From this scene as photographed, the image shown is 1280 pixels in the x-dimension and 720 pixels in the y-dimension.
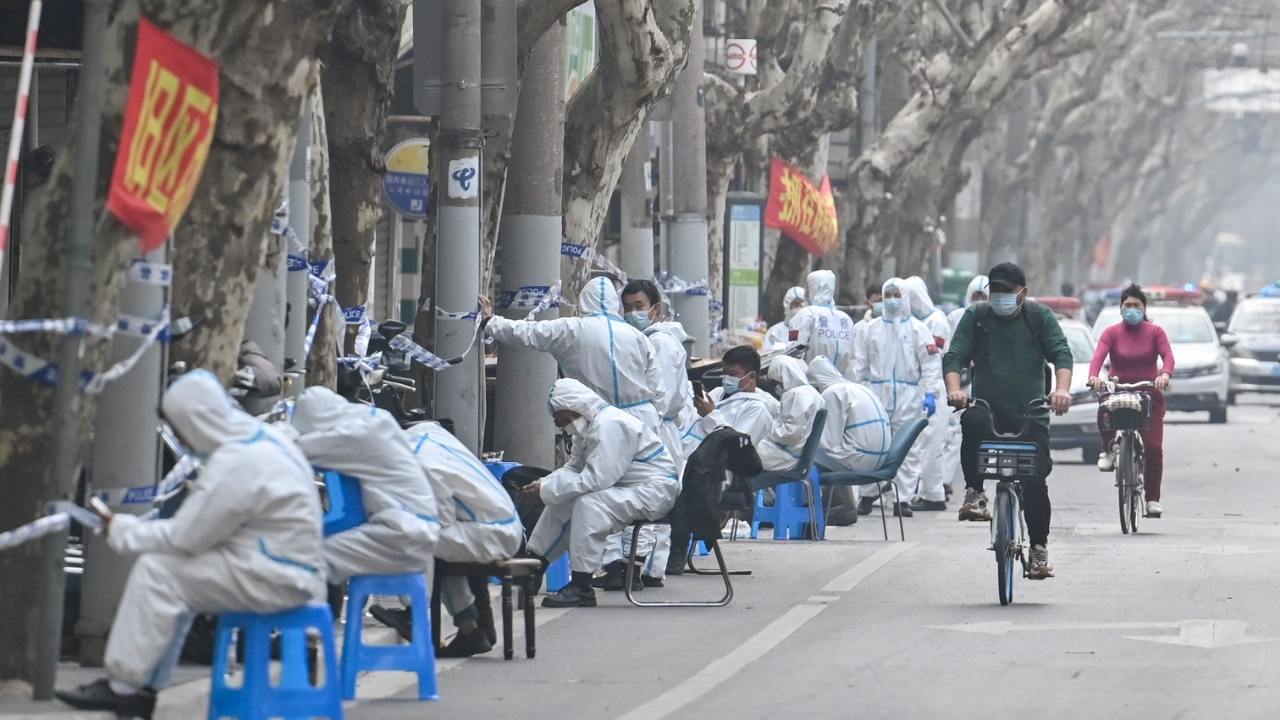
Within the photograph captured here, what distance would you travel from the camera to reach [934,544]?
16859 mm

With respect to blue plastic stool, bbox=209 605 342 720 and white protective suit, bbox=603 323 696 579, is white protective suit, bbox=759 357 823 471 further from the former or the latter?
blue plastic stool, bbox=209 605 342 720

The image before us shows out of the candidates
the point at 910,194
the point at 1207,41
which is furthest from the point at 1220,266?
the point at 910,194

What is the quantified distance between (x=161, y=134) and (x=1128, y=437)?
34.0 feet

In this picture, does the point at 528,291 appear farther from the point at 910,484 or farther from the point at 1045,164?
the point at 1045,164

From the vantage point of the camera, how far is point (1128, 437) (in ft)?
57.9

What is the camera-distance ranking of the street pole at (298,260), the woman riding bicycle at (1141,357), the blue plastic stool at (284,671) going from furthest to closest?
the woman riding bicycle at (1141,357)
the street pole at (298,260)
the blue plastic stool at (284,671)

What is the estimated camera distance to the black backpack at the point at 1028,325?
1312cm

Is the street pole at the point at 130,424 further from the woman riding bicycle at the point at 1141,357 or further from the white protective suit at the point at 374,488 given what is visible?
the woman riding bicycle at the point at 1141,357

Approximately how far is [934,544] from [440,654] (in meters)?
6.56

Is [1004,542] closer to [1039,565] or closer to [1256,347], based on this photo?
[1039,565]

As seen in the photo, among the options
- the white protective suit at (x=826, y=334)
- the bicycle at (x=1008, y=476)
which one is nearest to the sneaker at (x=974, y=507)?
the bicycle at (x=1008, y=476)

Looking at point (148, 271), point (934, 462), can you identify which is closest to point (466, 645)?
point (148, 271)

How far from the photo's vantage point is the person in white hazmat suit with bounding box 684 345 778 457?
16500 mm

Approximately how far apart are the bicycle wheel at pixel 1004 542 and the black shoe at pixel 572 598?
2.09 m
